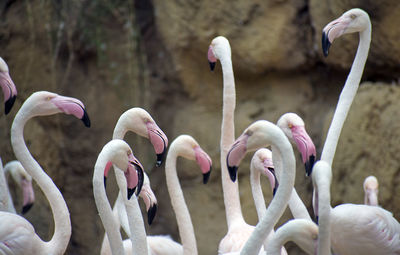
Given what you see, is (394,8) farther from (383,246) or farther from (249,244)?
(249,244)

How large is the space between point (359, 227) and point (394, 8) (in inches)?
75.3

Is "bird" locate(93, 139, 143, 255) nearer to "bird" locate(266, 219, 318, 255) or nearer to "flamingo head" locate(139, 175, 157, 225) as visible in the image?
"flamingo head" locate(139, 175, 157, 225)

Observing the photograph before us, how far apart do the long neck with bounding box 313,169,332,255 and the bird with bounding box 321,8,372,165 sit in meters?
0.89

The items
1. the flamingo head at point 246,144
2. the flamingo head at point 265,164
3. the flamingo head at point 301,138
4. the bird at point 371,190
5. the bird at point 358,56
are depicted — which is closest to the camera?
the flamingo head at point 246,144

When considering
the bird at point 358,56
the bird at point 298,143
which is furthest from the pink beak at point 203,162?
the bird at point 358,56

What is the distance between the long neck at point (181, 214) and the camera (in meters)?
3.92

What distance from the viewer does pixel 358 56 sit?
3826 millimetres

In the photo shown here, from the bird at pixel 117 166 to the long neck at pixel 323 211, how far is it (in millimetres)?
967

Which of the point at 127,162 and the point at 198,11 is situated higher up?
the point at 198,11

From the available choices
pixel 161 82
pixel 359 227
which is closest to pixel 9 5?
pixel 161 82

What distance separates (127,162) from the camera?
3.32 metres

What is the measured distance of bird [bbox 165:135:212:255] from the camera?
392cm

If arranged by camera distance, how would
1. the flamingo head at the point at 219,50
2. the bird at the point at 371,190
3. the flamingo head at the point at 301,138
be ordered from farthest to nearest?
the bird at the point at 371,190
the flamingo head at the point at 219,50
the flamingo head at the point at 301,138

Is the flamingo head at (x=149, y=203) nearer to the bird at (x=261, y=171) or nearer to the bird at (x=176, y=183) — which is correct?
the bird at (x=176, y=183)
